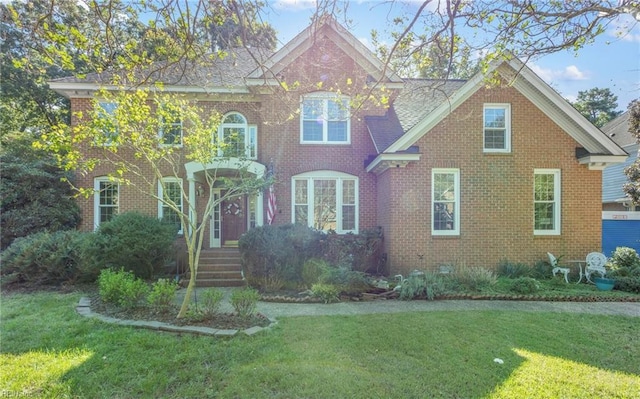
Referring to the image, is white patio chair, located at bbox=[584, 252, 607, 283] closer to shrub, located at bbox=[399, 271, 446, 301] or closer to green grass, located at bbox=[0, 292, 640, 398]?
green grass, located at bbox=[0, 292, 640, 398]

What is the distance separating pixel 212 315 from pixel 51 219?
9451 mm

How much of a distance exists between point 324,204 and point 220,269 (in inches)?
165

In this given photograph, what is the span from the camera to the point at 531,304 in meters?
7.56

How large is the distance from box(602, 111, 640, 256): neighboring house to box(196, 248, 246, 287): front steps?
48.2ft

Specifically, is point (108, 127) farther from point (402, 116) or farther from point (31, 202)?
point (402, 116)

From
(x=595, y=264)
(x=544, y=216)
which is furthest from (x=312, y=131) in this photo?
(x=595, y=264)

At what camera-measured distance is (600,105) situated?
35.9 meters

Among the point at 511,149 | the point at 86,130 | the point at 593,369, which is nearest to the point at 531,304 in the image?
the point at 593,369

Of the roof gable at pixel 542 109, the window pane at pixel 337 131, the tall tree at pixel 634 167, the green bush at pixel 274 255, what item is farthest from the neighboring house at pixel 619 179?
the green bush at pixel 274 255

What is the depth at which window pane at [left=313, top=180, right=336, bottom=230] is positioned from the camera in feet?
39.7

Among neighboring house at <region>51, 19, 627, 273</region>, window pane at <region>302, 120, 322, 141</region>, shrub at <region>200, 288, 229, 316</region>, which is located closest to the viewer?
shrub at <region>200, 288, 229, 316</region>

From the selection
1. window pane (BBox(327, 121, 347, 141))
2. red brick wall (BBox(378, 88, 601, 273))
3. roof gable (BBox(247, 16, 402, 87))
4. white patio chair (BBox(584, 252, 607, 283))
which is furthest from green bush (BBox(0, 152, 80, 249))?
white patio chair (BBox(584, 252, 607, 283))

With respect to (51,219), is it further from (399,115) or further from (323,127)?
(399,115)

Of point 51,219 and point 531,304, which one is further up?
point 51,219
